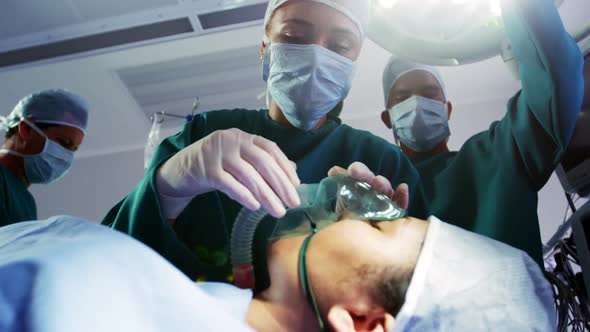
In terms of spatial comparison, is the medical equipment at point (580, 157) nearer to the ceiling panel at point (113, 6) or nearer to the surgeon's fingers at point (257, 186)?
the surgeon's fingers at point (257, 186)

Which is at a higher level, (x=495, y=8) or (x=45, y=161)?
(x=495, y=8)

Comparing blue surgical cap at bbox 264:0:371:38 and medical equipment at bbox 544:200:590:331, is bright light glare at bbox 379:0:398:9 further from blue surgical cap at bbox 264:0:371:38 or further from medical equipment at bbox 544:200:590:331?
medical equipment at bbox 544:200:590:331

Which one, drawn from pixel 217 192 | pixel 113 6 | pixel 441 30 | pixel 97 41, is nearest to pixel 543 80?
pixel 441 30

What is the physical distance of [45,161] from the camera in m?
2.39

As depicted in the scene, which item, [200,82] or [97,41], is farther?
[200,82]

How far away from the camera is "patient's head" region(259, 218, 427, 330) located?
927 millimetres

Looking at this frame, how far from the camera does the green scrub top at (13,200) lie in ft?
6.83

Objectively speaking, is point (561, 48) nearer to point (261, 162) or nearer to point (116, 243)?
point (261, 162)

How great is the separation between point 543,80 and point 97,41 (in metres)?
2.42

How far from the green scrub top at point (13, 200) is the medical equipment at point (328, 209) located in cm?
153

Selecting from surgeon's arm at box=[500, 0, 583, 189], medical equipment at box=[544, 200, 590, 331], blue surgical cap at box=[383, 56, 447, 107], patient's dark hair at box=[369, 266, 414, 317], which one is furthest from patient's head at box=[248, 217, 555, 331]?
blue surgical cap at box=[383, 56, 447, 107]

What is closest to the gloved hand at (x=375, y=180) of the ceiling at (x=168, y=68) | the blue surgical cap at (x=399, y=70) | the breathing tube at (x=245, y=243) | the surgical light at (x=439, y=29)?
the breathing tube at (x=245, y=243)

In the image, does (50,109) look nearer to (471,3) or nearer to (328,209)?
(328,209)

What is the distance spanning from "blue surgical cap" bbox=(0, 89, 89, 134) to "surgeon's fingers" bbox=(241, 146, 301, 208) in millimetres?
1904
